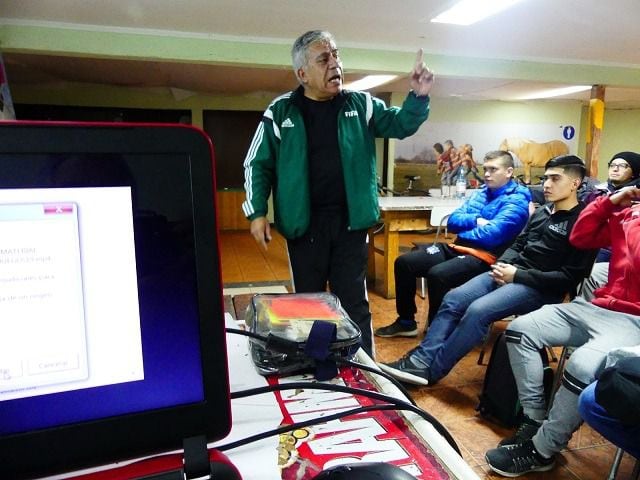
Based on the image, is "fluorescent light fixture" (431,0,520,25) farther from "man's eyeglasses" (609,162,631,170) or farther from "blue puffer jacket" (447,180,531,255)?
"blue puffer jacket" (447,180,531,255)

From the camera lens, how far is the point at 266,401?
627 millimetres

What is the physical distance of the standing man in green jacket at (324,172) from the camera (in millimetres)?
1662

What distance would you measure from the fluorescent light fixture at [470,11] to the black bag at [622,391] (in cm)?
334

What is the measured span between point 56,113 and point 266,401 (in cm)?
820

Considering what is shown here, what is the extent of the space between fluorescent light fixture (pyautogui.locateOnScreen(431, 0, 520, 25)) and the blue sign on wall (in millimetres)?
5637

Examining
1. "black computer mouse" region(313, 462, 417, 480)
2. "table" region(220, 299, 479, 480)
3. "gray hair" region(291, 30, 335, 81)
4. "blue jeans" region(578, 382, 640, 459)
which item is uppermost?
"gray hair" region(291, 30, 335, 81)

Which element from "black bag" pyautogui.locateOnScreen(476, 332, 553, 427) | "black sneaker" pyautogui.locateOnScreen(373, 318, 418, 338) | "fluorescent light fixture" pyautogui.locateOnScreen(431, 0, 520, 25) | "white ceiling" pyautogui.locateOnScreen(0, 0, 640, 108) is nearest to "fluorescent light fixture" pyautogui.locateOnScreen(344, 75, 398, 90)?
"white ceiling" pyautogui.locateOnScreen(0, 0, 640, 108)

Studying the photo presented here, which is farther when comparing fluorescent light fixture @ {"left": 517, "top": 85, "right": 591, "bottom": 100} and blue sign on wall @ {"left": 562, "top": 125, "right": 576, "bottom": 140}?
blue sign on wall @ {"left": 562, "top": 125, "right": 576, "bottom": 140}

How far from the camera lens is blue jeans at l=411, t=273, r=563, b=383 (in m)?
2.16

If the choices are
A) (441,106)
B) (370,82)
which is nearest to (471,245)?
(370,82)

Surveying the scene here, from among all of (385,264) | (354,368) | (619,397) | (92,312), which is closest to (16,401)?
(92,312)

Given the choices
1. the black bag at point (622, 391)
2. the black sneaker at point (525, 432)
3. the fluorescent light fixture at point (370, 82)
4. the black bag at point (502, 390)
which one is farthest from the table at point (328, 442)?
the fluorescent light fixture at point (370, 82)

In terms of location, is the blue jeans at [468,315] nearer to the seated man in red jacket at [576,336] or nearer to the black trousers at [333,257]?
the seated man in red jacket at [576,336]

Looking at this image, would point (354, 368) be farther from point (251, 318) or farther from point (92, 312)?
point (92, 312)
